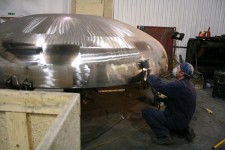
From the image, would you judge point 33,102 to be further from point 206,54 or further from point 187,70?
point 206,54

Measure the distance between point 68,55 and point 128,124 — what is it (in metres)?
1.10

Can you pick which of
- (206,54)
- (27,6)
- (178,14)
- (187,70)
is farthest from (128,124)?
(27,6)

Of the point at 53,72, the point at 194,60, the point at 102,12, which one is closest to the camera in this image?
the point at 53,72

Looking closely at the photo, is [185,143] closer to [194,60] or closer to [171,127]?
[171,127]

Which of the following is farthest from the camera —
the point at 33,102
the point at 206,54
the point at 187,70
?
the point at 206,54

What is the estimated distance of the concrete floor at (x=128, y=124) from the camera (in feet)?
6.03

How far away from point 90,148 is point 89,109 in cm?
80

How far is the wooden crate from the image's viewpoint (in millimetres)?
898

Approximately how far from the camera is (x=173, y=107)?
183 cm

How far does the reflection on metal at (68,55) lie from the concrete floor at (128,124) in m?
0.61

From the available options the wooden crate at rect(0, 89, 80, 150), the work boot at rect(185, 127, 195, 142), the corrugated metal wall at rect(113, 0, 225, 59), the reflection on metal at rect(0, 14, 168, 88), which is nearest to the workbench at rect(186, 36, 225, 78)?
the corrugated metal wall at rect(113, 0, 225, 59)

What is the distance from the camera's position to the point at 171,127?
1904mm

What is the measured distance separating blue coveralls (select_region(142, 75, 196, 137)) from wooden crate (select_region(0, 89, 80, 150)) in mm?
981

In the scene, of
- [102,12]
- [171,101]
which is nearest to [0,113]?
[171,101]
